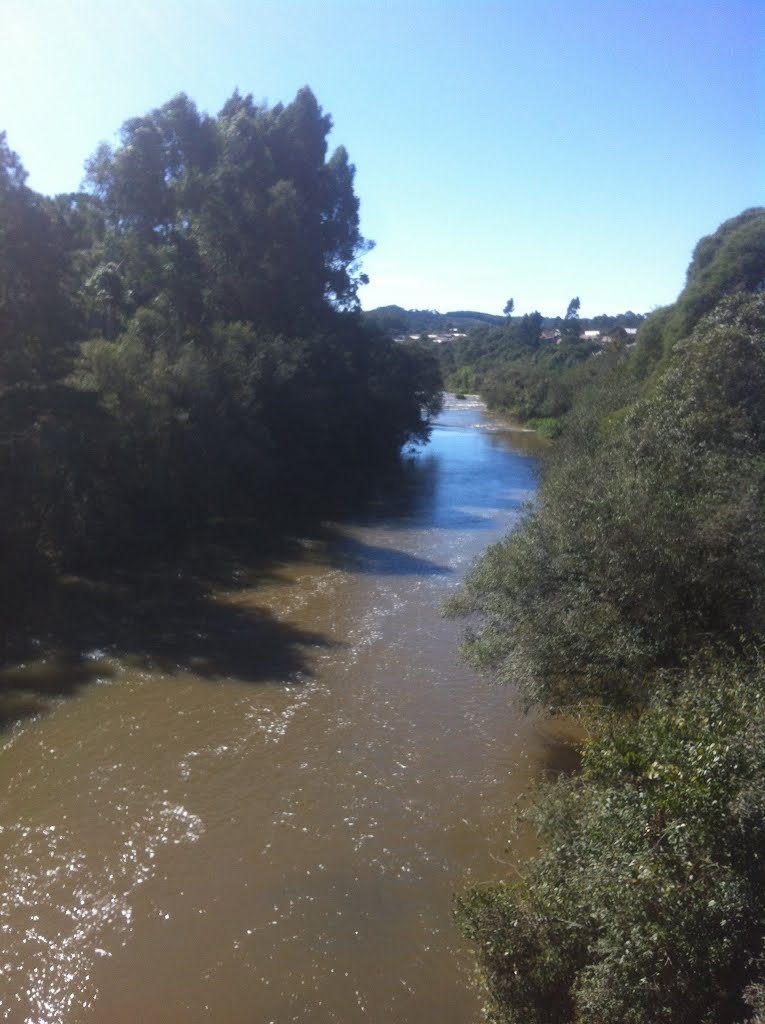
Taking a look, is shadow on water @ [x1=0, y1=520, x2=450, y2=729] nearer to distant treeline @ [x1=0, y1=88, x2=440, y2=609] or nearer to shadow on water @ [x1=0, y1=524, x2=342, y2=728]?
shadow on water @ [x1=0, y1=524, x2=342, y2=728]

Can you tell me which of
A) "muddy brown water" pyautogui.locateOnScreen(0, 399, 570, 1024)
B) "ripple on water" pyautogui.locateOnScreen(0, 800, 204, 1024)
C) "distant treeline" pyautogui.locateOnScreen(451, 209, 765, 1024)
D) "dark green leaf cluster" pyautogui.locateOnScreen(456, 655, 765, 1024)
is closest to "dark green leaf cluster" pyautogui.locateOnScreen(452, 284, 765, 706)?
"distant treeline" pyautogui.locateOnScreen(451, 209, 765, 1024)

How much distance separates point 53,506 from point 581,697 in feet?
52.0

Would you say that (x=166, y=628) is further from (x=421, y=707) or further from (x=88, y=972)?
(x=88, y=972)

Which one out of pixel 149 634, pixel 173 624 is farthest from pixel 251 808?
pixel 173 624

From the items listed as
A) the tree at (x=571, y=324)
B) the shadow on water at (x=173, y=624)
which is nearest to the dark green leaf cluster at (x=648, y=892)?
the shadow on water at (x=173, y=624)

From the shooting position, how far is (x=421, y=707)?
50.3 ft

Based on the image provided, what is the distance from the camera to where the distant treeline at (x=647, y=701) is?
569cm

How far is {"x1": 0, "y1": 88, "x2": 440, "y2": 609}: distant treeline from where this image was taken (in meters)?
21.0

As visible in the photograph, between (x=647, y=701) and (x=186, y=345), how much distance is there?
21.7 metres

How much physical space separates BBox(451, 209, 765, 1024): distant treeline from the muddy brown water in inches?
57.0

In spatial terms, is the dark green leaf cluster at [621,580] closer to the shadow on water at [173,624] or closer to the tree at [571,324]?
the shadow on water at [173,624]

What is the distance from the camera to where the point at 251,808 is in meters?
12.0

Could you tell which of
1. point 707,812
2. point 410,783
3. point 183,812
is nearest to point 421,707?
point 410,783

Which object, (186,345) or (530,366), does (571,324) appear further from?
(186,345)
